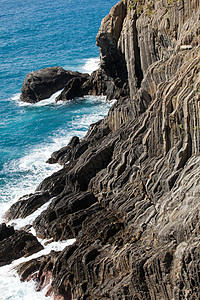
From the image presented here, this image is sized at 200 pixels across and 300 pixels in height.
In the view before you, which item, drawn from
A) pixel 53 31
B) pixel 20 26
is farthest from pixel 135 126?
pixel 20 26

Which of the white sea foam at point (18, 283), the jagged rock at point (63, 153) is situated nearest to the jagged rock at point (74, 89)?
the jagged rock at point (63, 153)

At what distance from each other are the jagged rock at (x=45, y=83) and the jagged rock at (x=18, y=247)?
41.1 meters

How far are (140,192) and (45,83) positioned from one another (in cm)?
4629

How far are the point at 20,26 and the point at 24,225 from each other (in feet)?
343

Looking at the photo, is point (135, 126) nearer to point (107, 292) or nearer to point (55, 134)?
point (107, 292)

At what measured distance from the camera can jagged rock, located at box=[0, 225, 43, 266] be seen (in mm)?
34469

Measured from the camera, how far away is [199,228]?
22969mm

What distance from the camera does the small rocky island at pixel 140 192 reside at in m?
24.1

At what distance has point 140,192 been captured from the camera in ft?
105

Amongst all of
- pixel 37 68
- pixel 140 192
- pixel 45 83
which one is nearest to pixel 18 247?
pixel 140 192

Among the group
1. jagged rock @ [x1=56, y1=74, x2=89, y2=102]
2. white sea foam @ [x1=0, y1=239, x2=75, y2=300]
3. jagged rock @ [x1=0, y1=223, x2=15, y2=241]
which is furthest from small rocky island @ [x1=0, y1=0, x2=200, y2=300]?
jagged rock @ [x1=56, y1=74, x2=89, y2=102]

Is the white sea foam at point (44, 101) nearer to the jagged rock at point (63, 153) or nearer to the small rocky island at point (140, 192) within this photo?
the jagged rock at point (63, 153)

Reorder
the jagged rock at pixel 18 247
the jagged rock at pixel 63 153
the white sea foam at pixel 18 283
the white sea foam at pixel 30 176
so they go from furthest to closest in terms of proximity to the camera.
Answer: the jagged rock at pixel 63 153 < the jagged rock at pixel 18 247 < the white sea foam at pixel 30 176 < the white sea foam at pixel 18 283

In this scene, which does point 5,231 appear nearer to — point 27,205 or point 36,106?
point 27,205
